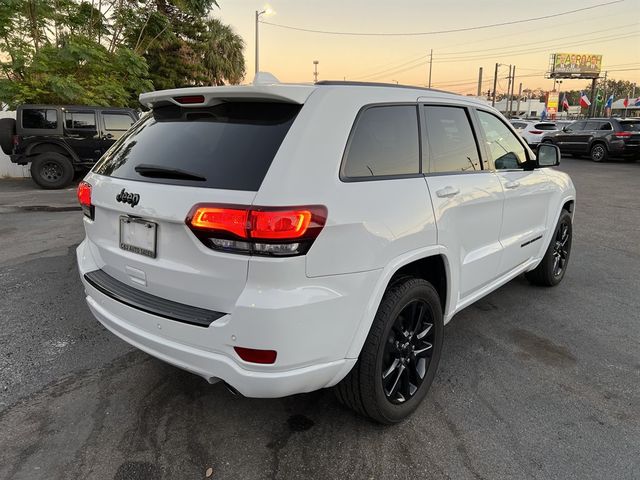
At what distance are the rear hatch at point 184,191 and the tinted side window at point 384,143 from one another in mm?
367

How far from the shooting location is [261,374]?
82.8 inches

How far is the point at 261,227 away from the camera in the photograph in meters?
2.00

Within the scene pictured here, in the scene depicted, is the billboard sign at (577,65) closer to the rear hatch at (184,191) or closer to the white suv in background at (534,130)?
the white suv in background at (534,130)

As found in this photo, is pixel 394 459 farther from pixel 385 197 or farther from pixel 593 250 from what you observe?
pixel 593 250

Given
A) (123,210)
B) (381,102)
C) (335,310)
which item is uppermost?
(381,102)

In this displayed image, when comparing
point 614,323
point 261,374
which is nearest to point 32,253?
point 261,374

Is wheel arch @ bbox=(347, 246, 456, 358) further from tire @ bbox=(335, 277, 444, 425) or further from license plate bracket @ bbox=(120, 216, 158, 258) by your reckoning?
license plate bracket @ bbox=(120, 216, 158, 258)

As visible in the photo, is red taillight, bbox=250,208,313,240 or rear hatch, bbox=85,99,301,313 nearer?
red taillight, bbox=250,208,313,240

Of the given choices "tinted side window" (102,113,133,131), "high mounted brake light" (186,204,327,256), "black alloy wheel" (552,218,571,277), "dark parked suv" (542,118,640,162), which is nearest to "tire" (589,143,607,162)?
"dark parked suv" (542,118,640,162)

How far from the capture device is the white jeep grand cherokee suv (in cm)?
206

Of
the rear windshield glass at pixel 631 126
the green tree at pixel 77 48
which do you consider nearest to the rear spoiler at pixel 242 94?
the green tree at pixel 77 48

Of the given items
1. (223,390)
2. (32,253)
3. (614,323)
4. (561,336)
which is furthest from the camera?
(32,253)

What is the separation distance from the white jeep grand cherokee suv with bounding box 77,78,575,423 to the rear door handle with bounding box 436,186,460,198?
11 mm

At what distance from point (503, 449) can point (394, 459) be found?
590mm
